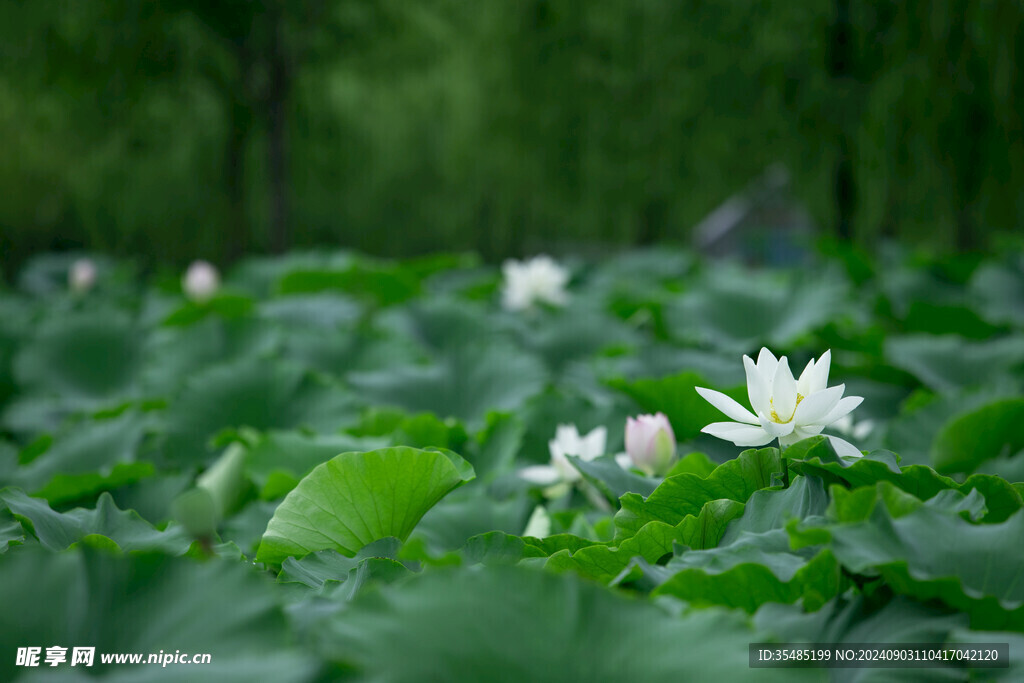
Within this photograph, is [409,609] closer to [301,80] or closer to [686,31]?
[686,31]

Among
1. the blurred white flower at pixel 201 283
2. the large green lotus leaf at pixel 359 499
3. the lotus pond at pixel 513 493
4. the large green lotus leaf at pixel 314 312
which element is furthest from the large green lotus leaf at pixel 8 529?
the blurred white flower at pixel 201 283

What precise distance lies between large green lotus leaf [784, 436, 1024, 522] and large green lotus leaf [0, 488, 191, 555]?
0.63 meters

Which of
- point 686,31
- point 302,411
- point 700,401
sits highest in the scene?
point 686,31

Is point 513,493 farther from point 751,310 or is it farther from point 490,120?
point 490,120

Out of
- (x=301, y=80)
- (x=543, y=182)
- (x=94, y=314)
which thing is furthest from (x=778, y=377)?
(x=301, y=80)

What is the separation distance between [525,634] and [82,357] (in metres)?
2.46

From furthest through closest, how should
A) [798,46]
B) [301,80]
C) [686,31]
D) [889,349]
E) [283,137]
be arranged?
1. [301,80]
2. [283,137]
3. [686,31]
4. [798,46]
5. [889,349]

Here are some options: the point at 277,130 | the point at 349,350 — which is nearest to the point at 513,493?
the point at 349,350

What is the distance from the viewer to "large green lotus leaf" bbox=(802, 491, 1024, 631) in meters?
0.66

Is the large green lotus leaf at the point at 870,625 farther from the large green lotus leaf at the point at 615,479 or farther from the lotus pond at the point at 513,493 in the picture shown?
the large green lotus leaf at the point at 615,479

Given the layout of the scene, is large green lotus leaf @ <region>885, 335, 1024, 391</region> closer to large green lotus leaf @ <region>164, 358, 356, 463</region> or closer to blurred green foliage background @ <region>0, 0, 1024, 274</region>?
large green lotus leaf @ <region>164, 358, 356, 463</region>

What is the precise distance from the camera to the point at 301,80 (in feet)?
32.4

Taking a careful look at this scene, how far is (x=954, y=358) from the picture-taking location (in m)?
2.35

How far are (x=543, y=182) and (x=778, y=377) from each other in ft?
25.4
